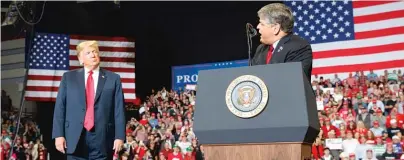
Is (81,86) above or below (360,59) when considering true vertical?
below

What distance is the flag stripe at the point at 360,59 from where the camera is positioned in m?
15.0

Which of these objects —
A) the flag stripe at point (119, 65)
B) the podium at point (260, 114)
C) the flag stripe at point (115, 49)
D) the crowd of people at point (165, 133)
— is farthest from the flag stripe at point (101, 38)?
the podium at point (260, 114)

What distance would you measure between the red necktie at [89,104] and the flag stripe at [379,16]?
12.8m

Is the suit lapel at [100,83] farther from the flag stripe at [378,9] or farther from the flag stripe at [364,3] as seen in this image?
the flag stripe at [364,3]

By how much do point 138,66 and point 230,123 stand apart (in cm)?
1915

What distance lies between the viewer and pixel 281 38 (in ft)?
8.63

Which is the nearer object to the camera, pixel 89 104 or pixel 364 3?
pixel 89 104

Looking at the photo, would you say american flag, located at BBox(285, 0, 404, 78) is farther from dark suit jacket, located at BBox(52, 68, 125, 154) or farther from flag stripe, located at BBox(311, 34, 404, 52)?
dark suit jacket, located at BBox(52, 68, 125, 154)

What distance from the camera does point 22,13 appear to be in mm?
17094

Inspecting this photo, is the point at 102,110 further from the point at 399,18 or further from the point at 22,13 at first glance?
the point at 22,13

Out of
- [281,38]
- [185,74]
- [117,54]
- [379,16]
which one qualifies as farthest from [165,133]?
[281,38]

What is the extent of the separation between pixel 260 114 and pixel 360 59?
14.1m

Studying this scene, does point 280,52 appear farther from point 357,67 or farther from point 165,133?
point 357,67

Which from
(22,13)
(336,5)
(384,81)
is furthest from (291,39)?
(22,13)
